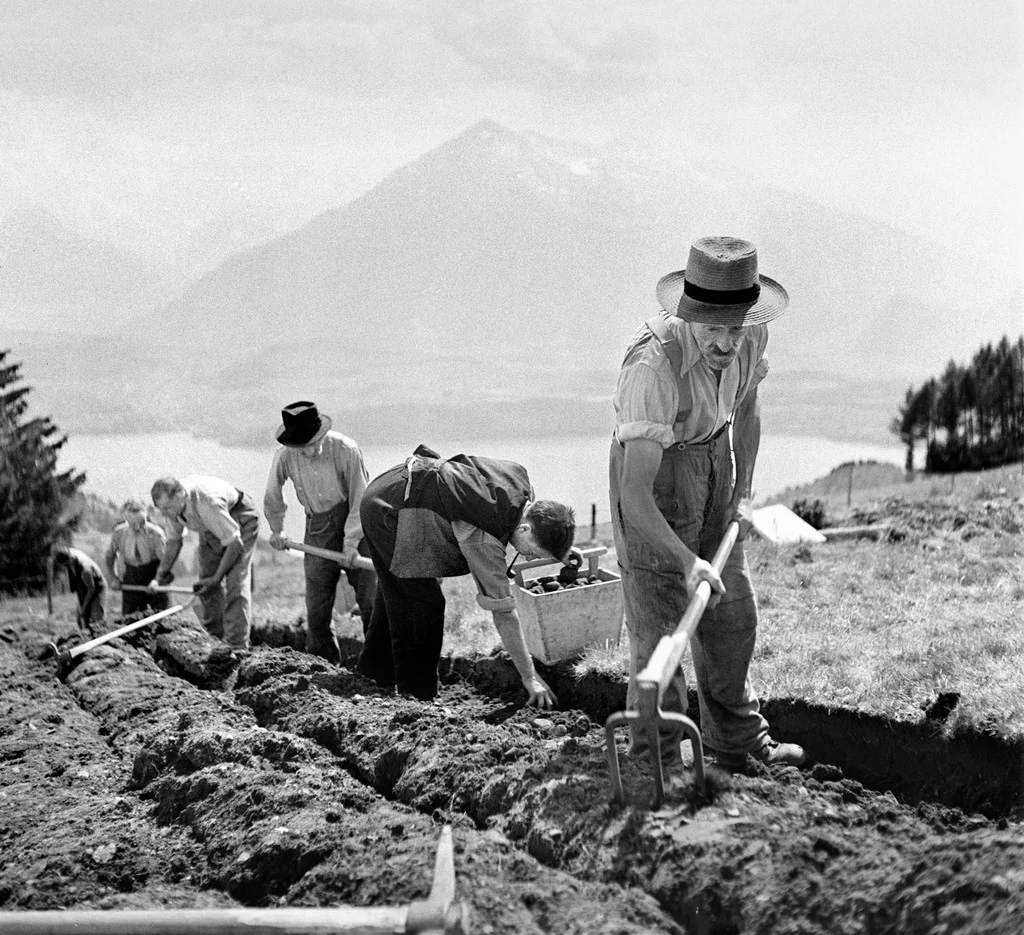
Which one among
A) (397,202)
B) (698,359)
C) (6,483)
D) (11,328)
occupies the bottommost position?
(6,483)

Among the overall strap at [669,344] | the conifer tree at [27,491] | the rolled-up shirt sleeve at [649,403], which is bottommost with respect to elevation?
the conifer tree at [27,491]

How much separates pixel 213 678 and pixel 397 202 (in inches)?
7040

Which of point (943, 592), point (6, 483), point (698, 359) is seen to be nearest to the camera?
point (698, 359)

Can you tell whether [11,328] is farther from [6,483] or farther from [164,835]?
[164,835]

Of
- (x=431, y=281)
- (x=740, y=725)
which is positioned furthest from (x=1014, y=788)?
(x=431, y=281)

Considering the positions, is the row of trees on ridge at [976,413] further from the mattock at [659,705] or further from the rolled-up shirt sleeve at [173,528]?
the mattock at [659,705]

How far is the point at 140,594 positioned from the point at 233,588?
169 centimetres

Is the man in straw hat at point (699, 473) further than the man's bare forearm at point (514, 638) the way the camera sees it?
No

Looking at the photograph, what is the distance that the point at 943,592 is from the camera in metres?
7.17

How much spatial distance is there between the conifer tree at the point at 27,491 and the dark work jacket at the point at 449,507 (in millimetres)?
22337

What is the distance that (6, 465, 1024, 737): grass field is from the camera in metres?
5.02

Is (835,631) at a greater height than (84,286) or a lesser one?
lesser

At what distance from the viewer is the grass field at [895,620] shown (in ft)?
16.5

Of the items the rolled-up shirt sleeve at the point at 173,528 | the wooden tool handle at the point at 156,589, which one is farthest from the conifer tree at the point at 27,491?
the rolled-up shirt sleeve at the point at 173,528
